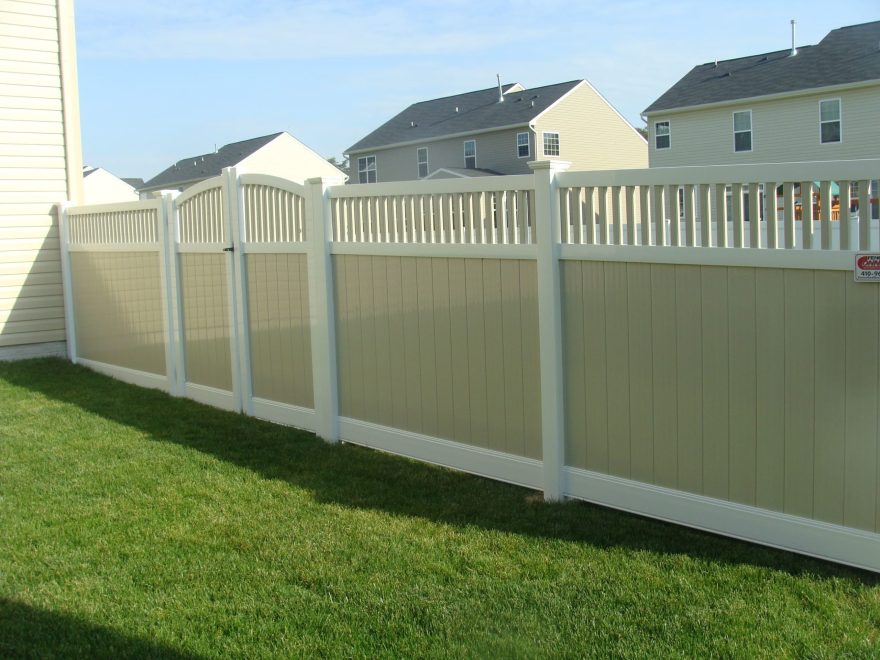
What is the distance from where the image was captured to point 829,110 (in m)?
23.1

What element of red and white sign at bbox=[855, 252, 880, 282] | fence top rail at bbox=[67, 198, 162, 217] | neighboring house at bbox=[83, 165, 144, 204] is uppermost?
neighboring house at bbox=[83, 165, 144, 204]

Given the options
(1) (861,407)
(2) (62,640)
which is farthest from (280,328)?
(1) (861,407)

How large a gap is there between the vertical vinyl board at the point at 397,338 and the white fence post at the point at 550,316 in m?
1.14

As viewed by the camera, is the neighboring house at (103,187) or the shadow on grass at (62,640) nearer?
the shadow on grass at (62,640)

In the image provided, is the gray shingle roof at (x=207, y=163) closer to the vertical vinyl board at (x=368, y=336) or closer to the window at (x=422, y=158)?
the window at (x=422, y=158)

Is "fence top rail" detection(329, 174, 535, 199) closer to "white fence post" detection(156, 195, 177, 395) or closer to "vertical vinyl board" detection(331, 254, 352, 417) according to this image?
"vertical vinyl board" detection(331, 254, 352, 417)

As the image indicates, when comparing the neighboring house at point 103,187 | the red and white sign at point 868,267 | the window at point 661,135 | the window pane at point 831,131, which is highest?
the neighboring house at point 103,187

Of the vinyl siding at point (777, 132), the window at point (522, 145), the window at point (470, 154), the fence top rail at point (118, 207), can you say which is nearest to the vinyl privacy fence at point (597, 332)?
the fence top rail at point (118, 207)

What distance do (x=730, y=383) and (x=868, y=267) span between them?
0.75 m

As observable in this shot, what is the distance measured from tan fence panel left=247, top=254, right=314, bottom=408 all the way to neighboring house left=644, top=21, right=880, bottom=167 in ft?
63.5

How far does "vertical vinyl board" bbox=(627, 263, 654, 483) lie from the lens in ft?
13.5

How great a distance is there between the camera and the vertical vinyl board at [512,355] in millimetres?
4688

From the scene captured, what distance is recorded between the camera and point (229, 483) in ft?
16.7

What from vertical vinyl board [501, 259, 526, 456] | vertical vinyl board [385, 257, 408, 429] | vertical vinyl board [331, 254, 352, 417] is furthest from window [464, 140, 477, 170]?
vertical vinyl board [501, 259, 526, 456]
